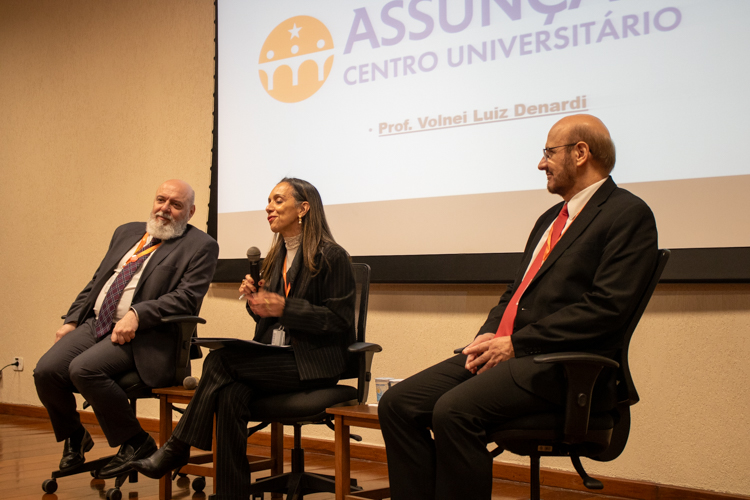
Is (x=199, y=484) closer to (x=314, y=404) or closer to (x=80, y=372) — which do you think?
(x=80, y=372)

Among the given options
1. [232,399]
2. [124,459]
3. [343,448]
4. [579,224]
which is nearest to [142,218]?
[124,459]

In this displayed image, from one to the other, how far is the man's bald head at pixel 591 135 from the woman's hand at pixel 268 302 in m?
1.09

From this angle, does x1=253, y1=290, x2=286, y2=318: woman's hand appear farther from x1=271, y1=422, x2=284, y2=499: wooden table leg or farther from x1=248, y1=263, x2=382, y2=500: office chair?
x1=271, y1=422, x2=284, y2=499: wooden table leg

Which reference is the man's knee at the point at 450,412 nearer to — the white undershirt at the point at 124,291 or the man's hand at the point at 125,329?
the man's hand at the point at 125,329

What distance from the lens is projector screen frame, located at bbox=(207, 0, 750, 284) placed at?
8.59 ft

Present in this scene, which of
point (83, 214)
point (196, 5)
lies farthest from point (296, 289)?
point (83, 214)

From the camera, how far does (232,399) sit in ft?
7.81

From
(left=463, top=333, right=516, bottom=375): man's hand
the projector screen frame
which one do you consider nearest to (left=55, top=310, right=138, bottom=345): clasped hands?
the projector screen frame

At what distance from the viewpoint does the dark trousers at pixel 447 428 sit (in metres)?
1.78

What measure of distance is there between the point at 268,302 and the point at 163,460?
0.67 meters

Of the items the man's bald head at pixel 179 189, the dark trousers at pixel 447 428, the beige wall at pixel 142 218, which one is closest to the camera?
the dark trousers at pixel 447 428

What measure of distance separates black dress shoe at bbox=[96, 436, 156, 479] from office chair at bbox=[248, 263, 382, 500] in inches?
18.9

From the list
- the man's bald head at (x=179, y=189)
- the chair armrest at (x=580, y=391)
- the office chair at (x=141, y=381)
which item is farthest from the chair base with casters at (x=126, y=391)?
the chair armrest at (x=580, y=391)

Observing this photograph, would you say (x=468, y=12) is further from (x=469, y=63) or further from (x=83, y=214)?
(x=83, y=214)
